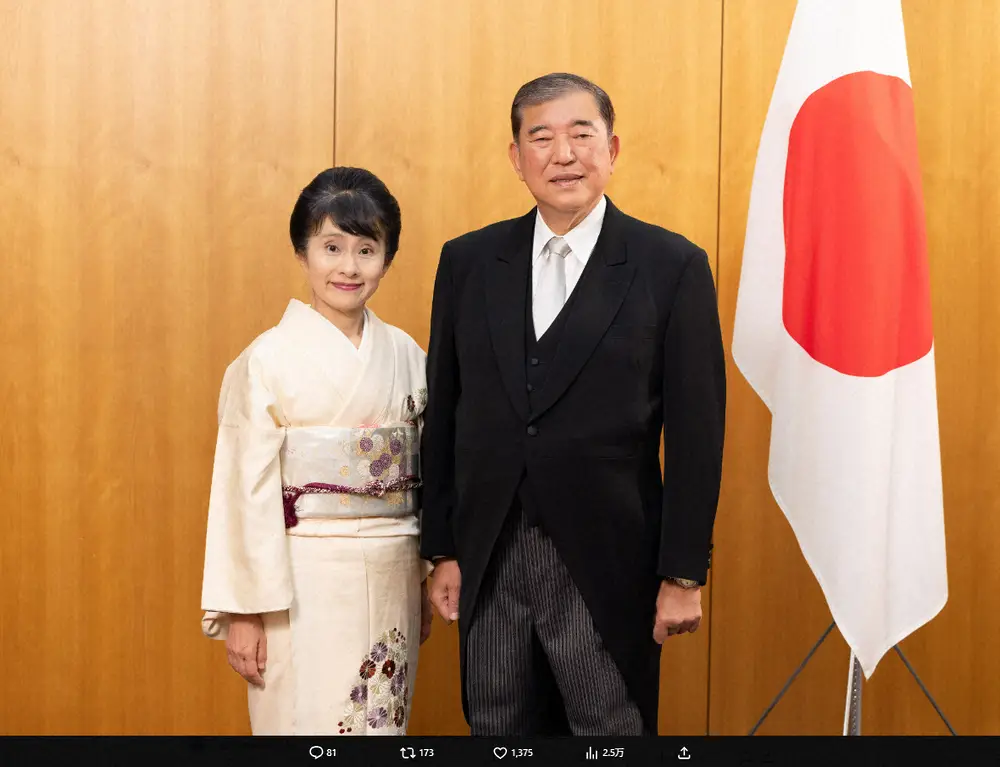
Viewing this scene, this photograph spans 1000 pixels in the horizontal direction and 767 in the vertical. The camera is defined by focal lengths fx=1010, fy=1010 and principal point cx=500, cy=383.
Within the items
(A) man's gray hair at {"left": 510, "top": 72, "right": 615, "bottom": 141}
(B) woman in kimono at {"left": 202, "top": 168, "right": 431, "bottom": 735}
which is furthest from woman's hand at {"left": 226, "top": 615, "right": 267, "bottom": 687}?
(A) man's gray hair at {"left": 510, "top": 72, "right": 615, "bottom": 141}

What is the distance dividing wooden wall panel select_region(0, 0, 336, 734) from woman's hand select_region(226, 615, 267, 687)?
86 centimetres

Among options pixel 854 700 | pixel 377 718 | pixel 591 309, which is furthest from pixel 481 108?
pixel 854 700

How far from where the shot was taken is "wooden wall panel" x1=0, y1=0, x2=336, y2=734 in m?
2.67

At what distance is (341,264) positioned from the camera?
77.3 inches

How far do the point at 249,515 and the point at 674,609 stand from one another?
0.79 metres

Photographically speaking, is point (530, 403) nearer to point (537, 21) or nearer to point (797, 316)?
point (797, 316)

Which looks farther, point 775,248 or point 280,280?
point 280,280

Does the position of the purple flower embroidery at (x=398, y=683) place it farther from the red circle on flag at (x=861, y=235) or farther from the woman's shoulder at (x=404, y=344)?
the red circle on flag at (x=861, y=235)

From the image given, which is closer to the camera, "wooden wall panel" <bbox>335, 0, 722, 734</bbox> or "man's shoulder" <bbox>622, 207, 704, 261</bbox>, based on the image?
"man's shoulder" <bbox>622, 207, 704, 261</bbox>

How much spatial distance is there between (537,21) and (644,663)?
1.77 meters

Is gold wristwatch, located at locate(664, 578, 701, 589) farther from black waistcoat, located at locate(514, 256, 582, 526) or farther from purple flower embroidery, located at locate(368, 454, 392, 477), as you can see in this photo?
purple flower embroidery, located at locate(368, 454, 392, 477)

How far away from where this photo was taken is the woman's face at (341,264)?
1.96m

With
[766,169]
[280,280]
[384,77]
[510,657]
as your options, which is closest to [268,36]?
[384,77]

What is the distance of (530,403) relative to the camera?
5.81ft
